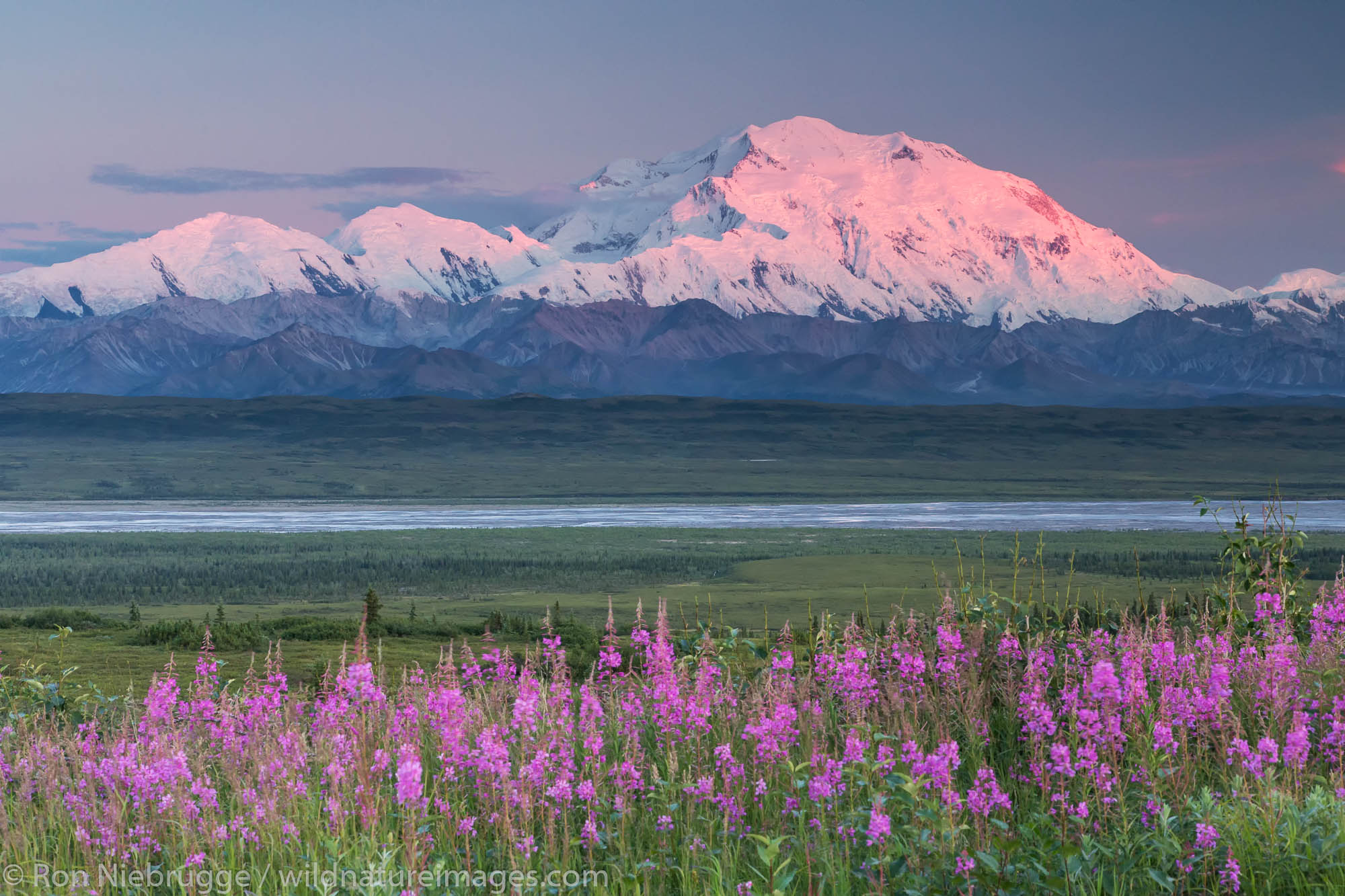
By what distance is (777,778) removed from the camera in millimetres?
6742

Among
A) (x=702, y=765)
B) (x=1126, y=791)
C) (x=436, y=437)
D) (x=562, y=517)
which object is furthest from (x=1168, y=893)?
(x=436, y=437)

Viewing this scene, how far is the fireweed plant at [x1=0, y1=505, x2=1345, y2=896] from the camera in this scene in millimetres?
5414

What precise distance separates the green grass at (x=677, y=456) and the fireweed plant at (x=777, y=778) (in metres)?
95.9

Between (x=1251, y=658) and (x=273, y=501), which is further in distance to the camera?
(x=273, y=501)

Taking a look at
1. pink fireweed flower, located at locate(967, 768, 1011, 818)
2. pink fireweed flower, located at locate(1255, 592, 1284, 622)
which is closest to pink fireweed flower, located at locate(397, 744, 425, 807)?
pink fireweed flower, located at locate(967, 768, 1011, 818)

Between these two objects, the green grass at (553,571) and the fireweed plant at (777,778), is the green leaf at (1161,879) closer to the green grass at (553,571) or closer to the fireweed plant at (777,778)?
the fireweed plant at (777,778)

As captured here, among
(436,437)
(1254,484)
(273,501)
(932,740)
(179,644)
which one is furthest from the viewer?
(436,437)

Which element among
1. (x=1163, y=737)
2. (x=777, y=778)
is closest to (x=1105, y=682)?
(x=1163, y=737)

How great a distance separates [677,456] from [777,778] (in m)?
153

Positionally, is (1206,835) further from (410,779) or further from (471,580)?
(471,580)

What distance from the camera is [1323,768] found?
22.6 feet

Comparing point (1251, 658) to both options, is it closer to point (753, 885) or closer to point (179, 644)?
point (753, 885)

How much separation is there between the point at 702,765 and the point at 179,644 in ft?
46.2

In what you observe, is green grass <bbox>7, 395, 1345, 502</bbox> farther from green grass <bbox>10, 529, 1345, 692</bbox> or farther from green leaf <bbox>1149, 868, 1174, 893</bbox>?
green leaf <bbox>1149, 868, 1174, 893</bbox>
